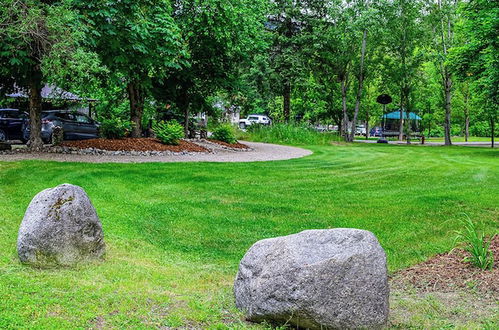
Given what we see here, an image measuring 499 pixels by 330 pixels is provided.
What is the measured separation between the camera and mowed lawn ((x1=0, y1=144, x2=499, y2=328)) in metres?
3.93

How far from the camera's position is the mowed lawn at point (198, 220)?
12.9ft

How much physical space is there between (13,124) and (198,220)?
562 inches

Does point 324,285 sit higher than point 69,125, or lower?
lower

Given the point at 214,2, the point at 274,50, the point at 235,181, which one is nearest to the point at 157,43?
the point at 214,2

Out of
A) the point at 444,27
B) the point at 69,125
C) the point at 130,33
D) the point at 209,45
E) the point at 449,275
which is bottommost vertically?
the point at 449,275

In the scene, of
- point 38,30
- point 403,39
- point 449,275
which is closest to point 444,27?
point 403,39

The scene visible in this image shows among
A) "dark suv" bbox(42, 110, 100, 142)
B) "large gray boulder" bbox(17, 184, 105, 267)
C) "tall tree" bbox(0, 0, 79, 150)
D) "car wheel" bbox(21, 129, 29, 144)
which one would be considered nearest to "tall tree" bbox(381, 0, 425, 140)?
"dark suv" bbox(42, 110, 100, 142)

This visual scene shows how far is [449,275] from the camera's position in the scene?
481 centimetres

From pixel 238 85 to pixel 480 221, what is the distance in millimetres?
14397

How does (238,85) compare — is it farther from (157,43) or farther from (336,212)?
(336,212)

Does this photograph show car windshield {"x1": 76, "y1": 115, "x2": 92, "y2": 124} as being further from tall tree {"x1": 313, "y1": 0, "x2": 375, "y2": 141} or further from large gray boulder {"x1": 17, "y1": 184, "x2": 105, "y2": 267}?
large gray boulder {"x1": 17, "y1": 184, "x2": 105, "y2": 267}

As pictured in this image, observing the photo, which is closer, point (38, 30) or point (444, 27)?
point (38, 30)

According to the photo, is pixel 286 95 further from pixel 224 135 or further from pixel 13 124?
pixel 13 124

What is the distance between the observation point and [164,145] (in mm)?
16734
